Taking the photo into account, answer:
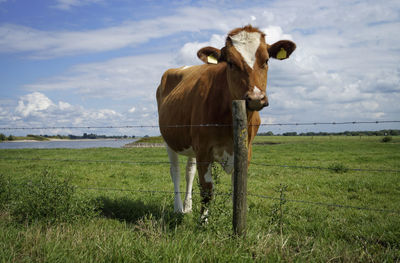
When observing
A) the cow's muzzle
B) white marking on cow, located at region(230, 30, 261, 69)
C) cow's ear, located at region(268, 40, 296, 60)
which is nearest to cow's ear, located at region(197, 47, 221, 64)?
white marking on cow, located at region(230, 30, 261, 69)

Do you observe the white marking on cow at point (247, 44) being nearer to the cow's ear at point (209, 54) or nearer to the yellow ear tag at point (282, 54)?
the cow's ear at point (209, 54)

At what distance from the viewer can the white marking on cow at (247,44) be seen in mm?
4238

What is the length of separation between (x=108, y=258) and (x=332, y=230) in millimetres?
3430

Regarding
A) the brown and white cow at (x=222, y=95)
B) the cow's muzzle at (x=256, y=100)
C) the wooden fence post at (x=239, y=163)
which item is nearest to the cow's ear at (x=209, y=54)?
A: the brown and white cow at (x=222, y=95)

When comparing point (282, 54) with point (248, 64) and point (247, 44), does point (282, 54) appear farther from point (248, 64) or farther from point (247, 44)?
point (248, 64)

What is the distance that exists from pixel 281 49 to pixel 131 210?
404 centimetres

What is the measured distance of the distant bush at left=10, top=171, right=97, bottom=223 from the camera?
4797 mm

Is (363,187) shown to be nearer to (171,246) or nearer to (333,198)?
(333,198)

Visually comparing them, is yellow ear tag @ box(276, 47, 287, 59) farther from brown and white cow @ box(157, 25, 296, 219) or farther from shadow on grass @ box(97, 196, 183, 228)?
shadow on grass @ box(97, 196, 183, 228)

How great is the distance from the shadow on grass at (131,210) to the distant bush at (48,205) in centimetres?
76

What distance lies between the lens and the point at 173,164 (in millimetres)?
7066

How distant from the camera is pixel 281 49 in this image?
485 cm

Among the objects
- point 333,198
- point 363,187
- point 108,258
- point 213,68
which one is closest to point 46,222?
point 108,258

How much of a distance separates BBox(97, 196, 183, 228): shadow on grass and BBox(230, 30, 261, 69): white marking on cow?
9.65 ft
